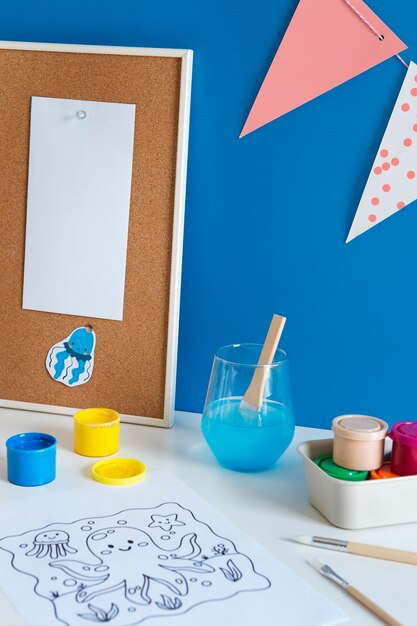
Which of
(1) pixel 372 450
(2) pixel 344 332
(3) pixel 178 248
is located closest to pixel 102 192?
(3) pixel 178 248

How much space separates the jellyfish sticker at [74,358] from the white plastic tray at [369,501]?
39 centimetres

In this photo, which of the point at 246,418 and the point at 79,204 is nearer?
the point at 246,418

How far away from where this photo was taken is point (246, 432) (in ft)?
2.89

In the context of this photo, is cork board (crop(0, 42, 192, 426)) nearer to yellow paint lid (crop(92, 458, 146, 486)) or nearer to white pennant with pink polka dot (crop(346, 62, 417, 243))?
yellow paint lid (crop(92, 458, 146, 486))

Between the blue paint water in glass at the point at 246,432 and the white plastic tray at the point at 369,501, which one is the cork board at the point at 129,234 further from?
the white plastic tray at the point at 369,501

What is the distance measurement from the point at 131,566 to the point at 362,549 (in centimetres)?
22

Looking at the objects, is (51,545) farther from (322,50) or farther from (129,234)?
(322,50)

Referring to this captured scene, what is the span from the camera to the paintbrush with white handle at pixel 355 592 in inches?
25.0

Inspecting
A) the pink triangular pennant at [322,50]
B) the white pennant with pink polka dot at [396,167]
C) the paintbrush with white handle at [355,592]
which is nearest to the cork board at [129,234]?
the pink triangular pennant at [322,50]

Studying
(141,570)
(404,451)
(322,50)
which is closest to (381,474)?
(404,451)

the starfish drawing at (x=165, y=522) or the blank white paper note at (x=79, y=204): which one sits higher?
the blank white paper note at (x=79, y=204)

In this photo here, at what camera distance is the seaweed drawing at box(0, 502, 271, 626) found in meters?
0.65

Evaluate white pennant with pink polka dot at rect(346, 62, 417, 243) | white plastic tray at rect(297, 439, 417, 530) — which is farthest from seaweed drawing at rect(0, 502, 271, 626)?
white pennant with pink polka dot at rect(346, 62, 417, 243)

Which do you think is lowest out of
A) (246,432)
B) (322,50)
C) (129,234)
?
(246,432)
